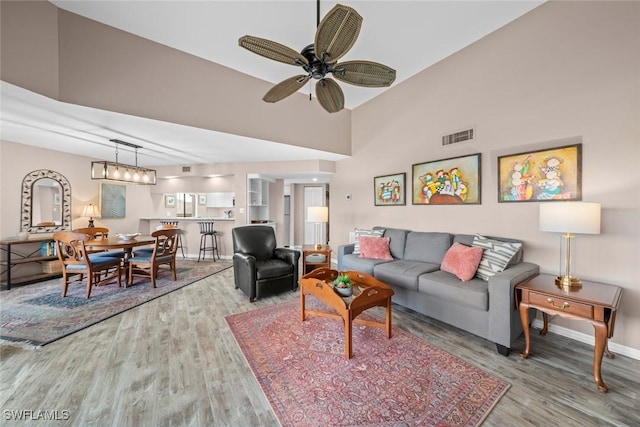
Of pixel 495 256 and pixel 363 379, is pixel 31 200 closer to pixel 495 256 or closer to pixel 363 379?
pixel 363 379

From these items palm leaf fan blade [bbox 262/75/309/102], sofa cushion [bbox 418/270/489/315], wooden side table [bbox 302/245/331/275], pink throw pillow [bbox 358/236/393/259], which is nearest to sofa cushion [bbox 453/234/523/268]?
sofa cushion [bbox 418/270/489/315]

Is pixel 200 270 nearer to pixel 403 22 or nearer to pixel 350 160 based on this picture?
pixel 350 160

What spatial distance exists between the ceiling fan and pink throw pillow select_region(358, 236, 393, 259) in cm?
216

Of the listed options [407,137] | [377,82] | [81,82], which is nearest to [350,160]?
[407,137]

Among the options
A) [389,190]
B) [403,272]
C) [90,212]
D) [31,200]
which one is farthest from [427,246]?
[31,200]

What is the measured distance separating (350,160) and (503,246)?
3416mm

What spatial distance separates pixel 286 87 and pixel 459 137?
2.53m

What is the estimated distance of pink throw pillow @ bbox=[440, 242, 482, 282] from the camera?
8.37 ft

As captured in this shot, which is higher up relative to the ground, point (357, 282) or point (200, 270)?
Result: point (357, 282)

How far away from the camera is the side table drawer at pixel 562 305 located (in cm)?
173

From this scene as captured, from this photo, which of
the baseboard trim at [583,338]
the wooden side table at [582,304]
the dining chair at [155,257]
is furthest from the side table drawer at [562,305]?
the dining chair at [155,257]

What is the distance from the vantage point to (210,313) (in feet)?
9.55

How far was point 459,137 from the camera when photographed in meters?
3.35

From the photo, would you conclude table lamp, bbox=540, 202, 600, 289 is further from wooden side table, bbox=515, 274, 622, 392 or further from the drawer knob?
the drawer knob
